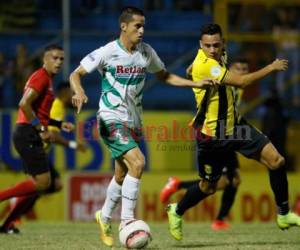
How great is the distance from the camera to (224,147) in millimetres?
10695

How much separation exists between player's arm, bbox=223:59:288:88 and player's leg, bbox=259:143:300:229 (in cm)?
81

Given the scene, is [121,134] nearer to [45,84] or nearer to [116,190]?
[116,190]

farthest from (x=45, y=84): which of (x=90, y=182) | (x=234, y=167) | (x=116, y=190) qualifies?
(x=90, y=182)

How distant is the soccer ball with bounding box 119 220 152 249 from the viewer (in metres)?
9.21

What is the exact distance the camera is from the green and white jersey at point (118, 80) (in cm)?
992

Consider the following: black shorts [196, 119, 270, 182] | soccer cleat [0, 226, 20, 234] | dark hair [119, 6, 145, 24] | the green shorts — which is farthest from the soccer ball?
soccer cleat [0, 226, 20, 234]

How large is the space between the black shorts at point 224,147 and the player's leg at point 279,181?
0.10 m

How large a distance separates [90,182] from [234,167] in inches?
212

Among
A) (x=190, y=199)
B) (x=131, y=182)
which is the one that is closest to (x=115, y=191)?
(x=131, y=182)

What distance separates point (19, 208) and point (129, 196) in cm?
356

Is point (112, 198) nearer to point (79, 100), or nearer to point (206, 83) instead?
point (79, 100)

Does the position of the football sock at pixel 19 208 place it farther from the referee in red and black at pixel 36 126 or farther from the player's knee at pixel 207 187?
the player's knee at pixel 207 187

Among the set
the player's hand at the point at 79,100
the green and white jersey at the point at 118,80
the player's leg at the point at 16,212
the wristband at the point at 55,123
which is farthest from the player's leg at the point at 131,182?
the player's leg at the point at 16,212

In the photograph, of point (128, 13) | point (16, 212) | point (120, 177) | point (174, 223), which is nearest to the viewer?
point (128, 13)
